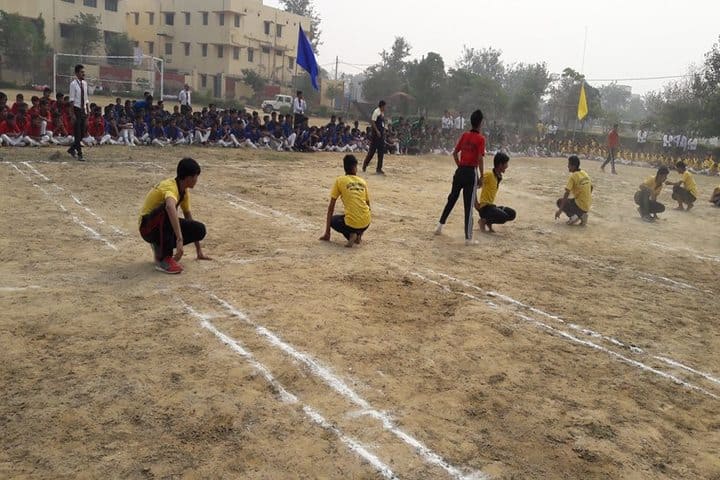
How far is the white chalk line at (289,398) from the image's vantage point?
10.5 feet

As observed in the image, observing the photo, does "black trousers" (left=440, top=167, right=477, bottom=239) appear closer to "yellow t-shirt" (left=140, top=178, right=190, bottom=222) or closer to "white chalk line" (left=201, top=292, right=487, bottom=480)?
"yellow t-shirt" (left=140, top=178, right=190, bottom=222)

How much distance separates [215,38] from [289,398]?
189 feet

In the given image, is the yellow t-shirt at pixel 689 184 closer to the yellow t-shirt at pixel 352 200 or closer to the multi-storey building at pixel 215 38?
the yellow t-shirt at pixel 352 200

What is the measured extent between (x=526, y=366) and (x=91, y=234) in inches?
213

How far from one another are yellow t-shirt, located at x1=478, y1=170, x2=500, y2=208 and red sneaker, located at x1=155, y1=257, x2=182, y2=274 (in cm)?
499

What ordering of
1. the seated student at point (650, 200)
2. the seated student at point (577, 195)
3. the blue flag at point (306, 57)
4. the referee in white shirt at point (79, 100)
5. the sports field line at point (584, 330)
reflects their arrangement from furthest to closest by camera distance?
the blue flag at point (306, 57) < the referee in white shirt at point (79, 100) < the seated student at point (650, 200) < the seated student at point (577, 195) < the sports field line at point (584, 330)

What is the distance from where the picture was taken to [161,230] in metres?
5.92

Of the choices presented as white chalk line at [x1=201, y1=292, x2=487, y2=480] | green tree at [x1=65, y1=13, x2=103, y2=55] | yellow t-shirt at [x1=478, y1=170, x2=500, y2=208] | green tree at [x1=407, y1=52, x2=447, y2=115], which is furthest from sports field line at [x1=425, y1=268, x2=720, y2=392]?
green tree at [x1=65, y1=13, x2=103, y2=55]

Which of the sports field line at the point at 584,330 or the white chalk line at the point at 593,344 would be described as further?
the sports field line at the point at 584,330

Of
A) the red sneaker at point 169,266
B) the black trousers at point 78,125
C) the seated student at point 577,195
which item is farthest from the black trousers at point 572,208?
the black trousers at point 78,125

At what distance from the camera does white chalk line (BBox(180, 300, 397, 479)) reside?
10.5ft

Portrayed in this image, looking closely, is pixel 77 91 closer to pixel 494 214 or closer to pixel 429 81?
pixel 494 214

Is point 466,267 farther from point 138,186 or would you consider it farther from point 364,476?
point 138,186

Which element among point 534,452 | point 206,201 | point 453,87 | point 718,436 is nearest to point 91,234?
point 206,201
